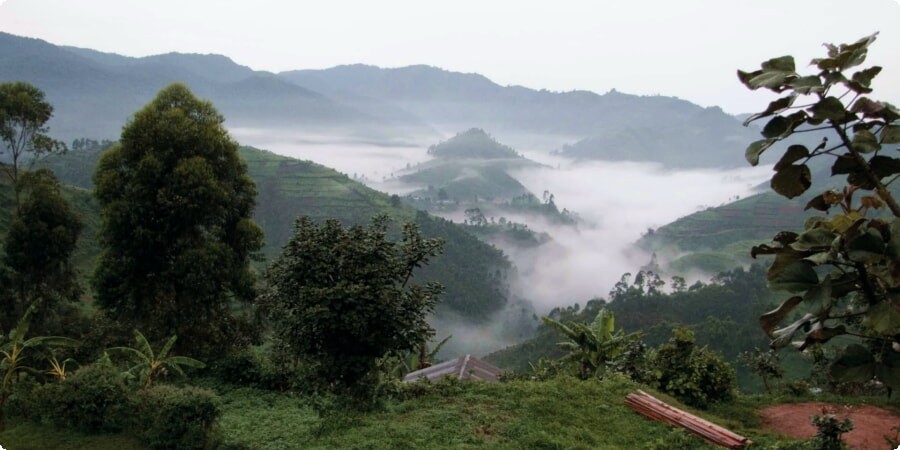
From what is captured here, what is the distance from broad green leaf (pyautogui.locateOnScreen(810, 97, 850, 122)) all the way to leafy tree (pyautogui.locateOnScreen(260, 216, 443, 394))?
5.44 metres

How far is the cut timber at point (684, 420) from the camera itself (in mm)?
6086

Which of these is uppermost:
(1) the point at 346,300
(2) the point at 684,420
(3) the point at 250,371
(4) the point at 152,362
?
(1) the point at 346,300

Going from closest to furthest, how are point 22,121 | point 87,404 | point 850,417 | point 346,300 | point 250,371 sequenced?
point 346,300 < point 87,404 < point 850,417 < point 250,371 < point 22,121

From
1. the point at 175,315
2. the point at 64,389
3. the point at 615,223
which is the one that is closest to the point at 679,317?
the point at 175,315

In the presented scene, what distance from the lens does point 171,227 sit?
1091 cm

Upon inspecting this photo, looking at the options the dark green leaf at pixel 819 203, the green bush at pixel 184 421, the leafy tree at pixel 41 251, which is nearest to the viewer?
the dark green leaf at pixel 819 203

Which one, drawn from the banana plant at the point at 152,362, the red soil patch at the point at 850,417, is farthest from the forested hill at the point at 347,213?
the red soil patch at the point at 850,417

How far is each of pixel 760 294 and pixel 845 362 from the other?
2143 inches

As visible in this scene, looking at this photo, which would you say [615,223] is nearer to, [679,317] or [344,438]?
[679,317]

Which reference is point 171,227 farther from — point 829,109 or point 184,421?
point 829,109

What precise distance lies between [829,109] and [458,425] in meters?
5.87

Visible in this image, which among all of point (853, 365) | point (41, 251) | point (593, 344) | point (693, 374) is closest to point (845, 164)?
point (853, 365)

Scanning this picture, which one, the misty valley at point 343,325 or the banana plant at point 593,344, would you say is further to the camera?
the banana plant at point 593,344

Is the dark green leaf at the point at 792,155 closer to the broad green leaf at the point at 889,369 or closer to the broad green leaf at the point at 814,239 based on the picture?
the broad green leaf at the point at 814,239
